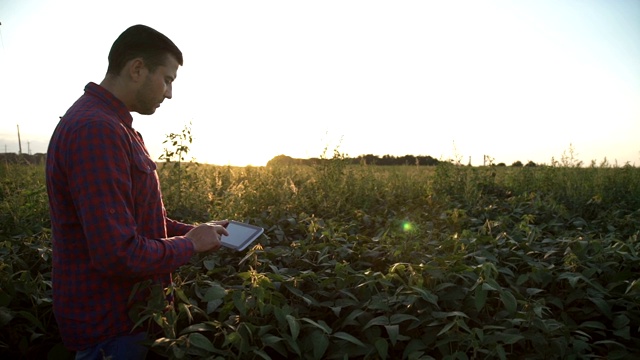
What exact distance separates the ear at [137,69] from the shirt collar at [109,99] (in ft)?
0.41

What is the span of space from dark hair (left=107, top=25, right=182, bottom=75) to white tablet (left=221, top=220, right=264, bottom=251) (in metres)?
0.96

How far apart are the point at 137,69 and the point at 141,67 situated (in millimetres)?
21

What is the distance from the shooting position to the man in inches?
67.3

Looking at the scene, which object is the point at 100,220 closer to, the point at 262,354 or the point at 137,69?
the point at 137,69

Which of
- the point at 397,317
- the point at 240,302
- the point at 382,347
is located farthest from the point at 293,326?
the point at 397,317

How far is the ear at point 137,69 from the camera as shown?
6.47 ft

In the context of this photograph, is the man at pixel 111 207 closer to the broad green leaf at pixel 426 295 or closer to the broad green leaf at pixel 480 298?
the broad green leaf at pixel 426 295

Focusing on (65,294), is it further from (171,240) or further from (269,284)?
(269,284)

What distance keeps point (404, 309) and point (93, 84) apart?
1.87 meters

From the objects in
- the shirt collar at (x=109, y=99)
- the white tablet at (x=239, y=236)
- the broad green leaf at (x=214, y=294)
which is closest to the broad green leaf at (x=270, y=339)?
the broad green leaf at (x=214, y=294)

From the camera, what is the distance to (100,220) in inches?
66.1

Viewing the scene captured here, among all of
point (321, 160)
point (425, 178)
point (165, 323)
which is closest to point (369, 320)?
point (165, 323)

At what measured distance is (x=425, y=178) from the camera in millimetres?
9281

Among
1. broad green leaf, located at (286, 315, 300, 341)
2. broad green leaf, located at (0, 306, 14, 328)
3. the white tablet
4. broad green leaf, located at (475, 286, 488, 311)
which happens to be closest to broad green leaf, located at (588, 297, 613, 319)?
broad green leaf, located at (475, 286, 488, 311)
